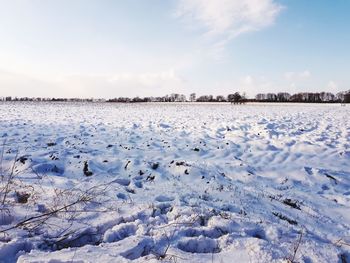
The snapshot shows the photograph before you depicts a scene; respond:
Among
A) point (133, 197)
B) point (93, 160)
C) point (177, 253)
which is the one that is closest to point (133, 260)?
point (177, 253)

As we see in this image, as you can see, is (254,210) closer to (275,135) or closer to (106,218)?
(106,218)

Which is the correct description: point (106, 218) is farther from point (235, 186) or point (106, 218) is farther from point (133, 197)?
point (235, 186)

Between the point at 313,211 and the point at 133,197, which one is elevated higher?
the point at 133,197

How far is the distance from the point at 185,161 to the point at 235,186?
1779 millimetres

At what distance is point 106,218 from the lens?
375cm

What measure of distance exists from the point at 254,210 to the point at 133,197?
1.93m

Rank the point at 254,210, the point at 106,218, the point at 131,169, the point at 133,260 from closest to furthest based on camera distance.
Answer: the point at 133,260, the point at 106,218, the point at 254,210, the point at 131,169

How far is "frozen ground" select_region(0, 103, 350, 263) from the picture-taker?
10.3 ft

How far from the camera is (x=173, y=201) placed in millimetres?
4566

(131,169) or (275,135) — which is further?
(275,135)

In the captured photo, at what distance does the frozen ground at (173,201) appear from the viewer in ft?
10.3

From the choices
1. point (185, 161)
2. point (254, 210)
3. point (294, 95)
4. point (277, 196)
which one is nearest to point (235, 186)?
point (277, 196)

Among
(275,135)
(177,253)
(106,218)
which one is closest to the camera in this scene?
(177,253)

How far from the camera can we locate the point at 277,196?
567 cm
